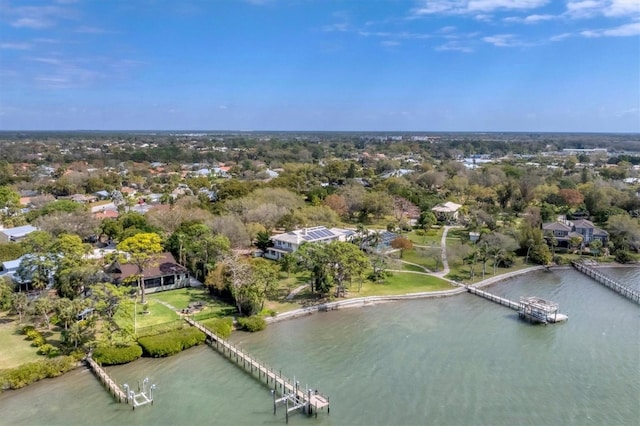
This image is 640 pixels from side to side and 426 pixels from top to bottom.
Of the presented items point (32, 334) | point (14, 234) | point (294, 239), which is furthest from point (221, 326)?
point (14, 234)

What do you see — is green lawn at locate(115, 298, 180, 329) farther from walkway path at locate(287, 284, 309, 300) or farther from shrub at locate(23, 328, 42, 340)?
walkway path at locate(287, 284, 309, 300)

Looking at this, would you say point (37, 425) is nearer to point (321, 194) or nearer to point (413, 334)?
point (413, 334)

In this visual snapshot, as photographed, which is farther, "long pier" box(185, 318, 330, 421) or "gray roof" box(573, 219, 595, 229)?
"gray roof" box(573, 219, 595, 229)

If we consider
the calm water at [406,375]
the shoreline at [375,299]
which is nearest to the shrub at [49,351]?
the calm water at [406,375]

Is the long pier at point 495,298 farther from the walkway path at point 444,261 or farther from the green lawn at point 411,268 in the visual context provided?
the green lawn at point 411,268

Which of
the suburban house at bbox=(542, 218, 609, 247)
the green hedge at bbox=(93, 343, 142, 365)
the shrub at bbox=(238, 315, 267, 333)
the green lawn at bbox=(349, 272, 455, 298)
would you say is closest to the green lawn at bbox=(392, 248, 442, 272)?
the green lawn at bbox=(349, 272, 455, 298)

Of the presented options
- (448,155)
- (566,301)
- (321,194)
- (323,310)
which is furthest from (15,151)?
(566,301)

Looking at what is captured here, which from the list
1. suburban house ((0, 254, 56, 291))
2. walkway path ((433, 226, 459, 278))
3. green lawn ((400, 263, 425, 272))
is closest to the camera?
suburban house ((0, 254, 56, 291))
